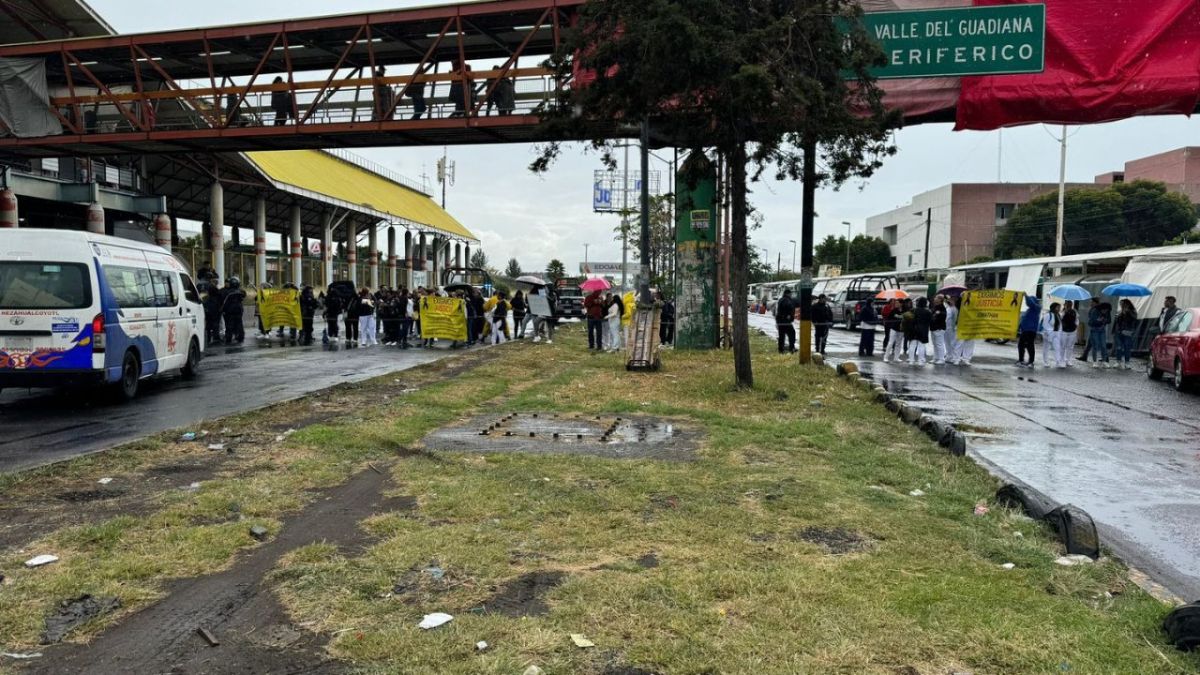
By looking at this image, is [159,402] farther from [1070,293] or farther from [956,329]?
[1070,293]

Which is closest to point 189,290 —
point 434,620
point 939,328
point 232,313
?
point 232,313

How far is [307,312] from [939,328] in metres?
16.8

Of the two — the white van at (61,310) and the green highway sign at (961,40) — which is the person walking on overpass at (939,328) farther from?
the white van at (61,310)

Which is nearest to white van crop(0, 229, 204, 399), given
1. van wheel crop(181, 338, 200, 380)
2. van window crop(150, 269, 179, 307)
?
van window crop(150, 269, 179, 307)

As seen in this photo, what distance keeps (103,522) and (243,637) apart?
2341 millimetres

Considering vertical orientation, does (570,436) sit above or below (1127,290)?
below

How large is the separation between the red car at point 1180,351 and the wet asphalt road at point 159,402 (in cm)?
1464

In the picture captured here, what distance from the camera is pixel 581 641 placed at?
377cm

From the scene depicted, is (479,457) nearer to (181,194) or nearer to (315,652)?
(315,652)

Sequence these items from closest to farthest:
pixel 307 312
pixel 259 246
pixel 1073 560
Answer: pixel 1073 560, pixel 307 312, pixel 259 246

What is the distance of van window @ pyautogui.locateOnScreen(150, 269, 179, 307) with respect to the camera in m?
12.6

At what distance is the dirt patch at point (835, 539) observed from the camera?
5247 millimetres

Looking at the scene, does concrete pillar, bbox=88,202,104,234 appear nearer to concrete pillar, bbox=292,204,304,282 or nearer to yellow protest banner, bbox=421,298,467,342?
concrete pillar, bbox=292,204,304,282

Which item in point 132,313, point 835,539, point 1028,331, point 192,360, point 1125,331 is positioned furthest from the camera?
point 1125,331
